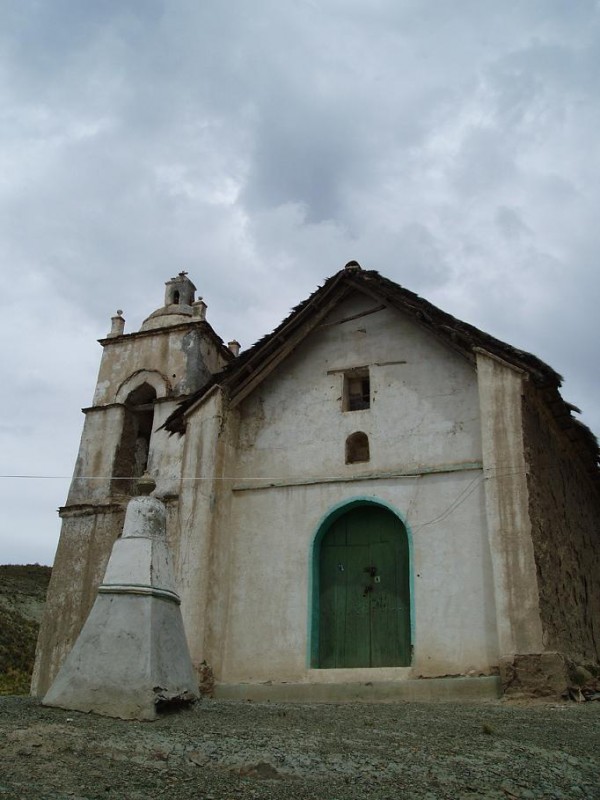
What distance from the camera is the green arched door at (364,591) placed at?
11047 millimetres

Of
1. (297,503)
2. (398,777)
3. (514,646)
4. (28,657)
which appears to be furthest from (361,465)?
(28,657)

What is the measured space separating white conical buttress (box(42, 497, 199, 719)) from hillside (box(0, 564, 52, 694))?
1377cm

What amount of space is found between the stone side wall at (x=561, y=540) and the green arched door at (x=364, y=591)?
199 cm

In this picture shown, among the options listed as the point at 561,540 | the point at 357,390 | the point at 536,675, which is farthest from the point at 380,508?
the point at 536,675

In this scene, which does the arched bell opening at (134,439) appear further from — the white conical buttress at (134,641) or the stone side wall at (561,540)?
the white conical buttress at (134,641)

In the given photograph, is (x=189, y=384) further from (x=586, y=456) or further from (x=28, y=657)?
(x=28, y=657)

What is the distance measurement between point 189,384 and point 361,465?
354 inches

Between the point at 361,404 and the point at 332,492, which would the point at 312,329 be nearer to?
Answer: the point at 361,404

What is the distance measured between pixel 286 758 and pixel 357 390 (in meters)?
8.18

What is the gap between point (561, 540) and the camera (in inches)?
460

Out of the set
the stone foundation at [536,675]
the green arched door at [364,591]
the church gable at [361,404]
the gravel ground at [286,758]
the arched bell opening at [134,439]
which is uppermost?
the arched bell opening at [134,439]

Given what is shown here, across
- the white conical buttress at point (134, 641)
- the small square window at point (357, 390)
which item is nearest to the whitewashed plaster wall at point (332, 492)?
the small square window at point (357, 390)

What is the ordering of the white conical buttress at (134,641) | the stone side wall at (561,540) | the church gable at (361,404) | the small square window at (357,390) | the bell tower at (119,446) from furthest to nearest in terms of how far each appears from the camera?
the bell tower at (119,446), the small square window at (357,390), the church gable at (361,404), the stone side wall at (561,540), the white conical buttress at (134,641)

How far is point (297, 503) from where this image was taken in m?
12.1
